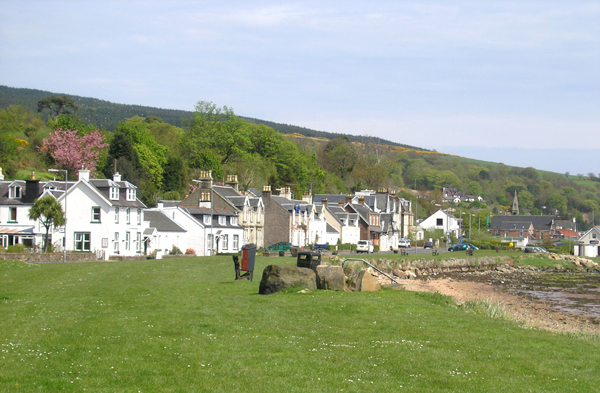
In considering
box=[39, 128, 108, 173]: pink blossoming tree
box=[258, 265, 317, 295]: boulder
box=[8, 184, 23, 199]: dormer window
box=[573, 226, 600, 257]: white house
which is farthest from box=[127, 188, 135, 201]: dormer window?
box=[573, 226, 600, 257]: white house

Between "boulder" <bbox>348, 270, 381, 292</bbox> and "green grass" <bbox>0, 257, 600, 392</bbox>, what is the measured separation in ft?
6.73

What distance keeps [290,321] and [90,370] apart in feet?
23.0

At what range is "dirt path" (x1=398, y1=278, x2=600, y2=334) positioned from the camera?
25484mm

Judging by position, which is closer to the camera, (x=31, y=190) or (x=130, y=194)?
(x=31, y=190)

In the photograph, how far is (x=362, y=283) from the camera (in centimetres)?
2495

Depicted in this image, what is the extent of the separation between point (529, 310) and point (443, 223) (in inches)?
4301

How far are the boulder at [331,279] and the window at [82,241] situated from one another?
40.6 m

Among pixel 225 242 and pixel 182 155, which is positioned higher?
pixel 182 155

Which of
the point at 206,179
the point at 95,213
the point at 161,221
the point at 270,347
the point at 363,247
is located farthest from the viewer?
the point at 363,247

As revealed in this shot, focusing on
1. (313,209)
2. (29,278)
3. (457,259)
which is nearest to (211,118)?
(313,209)

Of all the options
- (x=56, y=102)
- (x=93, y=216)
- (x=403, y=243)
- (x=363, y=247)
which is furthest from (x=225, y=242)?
(x=56, y=102)

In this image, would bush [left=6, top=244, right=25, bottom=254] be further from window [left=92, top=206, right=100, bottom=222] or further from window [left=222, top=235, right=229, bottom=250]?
window [left=222, top=235, right=229, bottom=250]

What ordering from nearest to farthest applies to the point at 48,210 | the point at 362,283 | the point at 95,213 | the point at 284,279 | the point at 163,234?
the point at 284,279, the point at 362,283, the point at 48,210, the point at 95,213, the point at 163,234

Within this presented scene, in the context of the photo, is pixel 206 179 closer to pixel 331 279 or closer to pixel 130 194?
pixel 130 194
